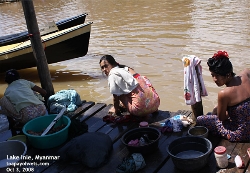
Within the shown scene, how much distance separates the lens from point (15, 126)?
13.4 ft

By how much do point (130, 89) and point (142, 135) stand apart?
2.17 ft

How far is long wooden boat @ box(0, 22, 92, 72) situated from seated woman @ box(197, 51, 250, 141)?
4.47 metres

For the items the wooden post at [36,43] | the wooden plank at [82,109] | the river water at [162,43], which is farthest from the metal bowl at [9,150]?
the river water at [162,43]

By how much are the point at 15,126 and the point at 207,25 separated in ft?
26.4

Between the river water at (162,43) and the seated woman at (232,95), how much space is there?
6.83ft

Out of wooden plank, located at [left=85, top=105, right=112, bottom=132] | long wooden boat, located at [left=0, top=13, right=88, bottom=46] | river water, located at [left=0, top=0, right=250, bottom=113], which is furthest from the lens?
long wooden boat, located at [left=0, top=13, right=88, bottom=46]

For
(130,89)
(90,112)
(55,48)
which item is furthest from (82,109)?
(55,48)

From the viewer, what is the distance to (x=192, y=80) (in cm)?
354

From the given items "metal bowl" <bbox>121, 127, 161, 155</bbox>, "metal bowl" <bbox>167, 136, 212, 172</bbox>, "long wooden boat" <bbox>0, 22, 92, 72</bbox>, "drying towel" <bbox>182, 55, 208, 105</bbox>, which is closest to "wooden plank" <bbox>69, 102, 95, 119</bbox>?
"metal bowl" <bbox>121, 127, 161, 155</bbox>

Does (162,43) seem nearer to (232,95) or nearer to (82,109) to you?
(82,109)

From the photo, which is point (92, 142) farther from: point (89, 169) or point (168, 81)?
point (168, 81)

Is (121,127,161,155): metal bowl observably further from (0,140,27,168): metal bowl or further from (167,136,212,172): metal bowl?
(0,140,27,168): metal bowl

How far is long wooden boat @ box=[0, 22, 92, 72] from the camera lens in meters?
6.95

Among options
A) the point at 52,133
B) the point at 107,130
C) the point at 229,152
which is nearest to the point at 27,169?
the point at 52,133
